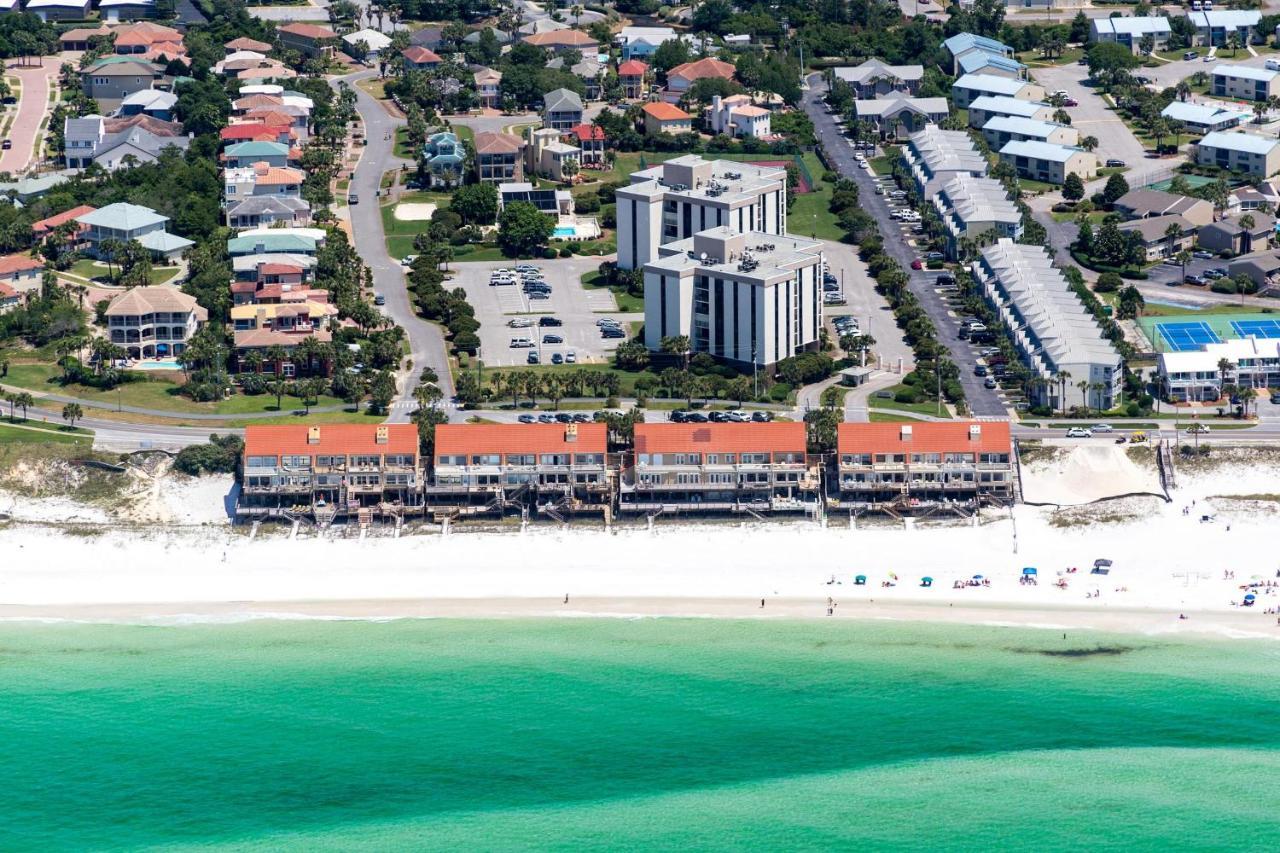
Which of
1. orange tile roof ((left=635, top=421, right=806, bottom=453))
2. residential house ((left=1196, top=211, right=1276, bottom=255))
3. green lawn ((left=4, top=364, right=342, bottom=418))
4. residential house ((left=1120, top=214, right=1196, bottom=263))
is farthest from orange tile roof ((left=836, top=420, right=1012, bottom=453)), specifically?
residential house ((left=1196, top=211, right=1276, bottom=255))

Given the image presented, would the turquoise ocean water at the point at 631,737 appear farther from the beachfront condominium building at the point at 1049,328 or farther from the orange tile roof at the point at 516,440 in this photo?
the beachfront condominium building at the point at 1049,328

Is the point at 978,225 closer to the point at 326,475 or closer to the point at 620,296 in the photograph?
the point at 620,296

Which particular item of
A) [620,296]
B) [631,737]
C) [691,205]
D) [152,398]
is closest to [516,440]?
[631,737]

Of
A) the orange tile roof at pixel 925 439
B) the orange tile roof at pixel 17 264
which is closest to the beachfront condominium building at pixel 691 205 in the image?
the orange tile roof at pixel 925 439

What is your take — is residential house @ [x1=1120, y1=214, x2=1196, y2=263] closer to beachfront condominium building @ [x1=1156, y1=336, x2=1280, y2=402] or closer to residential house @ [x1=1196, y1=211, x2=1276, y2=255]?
residential house @ [x1=1196, y1=211, x2=1276, y2=255]

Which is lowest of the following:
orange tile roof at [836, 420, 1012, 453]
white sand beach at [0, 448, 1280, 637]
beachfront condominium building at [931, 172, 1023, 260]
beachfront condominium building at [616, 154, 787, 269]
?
white sand beach at [0, 448, 1280, 637]

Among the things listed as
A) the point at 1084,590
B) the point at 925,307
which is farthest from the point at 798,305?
the point at 1084,590

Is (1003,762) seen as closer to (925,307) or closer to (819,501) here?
(819,501)
